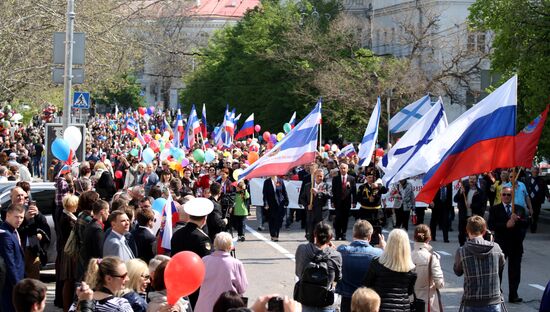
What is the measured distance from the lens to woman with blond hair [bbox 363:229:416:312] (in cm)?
973

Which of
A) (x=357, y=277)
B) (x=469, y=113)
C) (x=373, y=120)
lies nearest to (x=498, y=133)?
(x=469, y=113)

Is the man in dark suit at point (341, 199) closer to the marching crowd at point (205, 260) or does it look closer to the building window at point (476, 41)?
the marching crowd at point (205, 260)

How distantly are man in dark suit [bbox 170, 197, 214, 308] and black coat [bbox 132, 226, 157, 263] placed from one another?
0.49m

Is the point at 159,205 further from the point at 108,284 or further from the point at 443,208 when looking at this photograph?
the point at 443,208

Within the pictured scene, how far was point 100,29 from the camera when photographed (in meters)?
31.9

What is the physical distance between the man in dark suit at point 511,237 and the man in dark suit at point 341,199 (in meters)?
7.50

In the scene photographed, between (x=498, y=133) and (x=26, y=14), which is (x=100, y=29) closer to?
(x=26, y=14)

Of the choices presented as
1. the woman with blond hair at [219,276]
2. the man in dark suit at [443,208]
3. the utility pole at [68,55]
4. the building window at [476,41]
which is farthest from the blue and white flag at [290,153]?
the building window at [476,41]

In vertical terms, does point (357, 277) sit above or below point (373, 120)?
below

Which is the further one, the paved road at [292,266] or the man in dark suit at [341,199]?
the man in dark suit at [341,199]

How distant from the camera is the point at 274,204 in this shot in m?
22.8

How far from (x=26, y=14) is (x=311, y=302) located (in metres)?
19.1

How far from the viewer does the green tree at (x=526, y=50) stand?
27752 millimetres

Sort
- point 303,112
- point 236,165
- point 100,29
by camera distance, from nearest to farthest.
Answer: point 236,165 < point 100,29 < point 303,112
